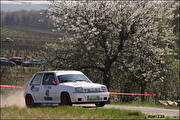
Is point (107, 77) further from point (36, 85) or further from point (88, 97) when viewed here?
point (88, 97)

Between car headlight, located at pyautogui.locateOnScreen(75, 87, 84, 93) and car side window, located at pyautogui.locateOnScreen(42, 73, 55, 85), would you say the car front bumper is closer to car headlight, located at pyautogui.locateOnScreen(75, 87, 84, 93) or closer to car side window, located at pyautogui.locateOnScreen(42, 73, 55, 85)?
car headlight, located at pyautogui.locateOnScreen(75, 87, 84, 93)

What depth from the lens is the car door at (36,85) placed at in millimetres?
16516

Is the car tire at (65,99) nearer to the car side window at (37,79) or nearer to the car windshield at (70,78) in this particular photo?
the car windshield at (70,78)

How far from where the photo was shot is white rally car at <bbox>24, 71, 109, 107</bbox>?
14.8 m

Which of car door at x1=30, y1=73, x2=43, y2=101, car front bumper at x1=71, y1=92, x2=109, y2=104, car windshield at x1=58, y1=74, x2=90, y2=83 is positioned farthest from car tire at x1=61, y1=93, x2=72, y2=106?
car door at x1=30, y1=73, x2=43, y2=101

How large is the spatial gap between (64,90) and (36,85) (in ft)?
6.58

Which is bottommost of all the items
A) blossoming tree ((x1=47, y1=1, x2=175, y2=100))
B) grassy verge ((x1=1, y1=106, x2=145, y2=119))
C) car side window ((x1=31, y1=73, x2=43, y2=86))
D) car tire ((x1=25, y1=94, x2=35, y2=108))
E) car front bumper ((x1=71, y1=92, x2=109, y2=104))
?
car tire ((x1=25, y1=94, x2=35, y2=108))

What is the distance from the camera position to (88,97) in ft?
48.9

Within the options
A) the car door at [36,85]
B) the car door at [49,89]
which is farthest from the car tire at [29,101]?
the car door at [49,89]

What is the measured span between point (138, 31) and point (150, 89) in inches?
204

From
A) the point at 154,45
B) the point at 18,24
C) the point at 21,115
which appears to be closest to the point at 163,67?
the point at 154,45

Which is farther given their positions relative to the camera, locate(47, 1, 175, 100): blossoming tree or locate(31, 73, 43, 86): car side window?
locate(47, 1, 175, 100): blossoming tree

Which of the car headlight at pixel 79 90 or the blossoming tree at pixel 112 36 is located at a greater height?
the blossoming tree at pixel 112 36

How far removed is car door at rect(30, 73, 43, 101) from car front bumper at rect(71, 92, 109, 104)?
2278 millimetres
